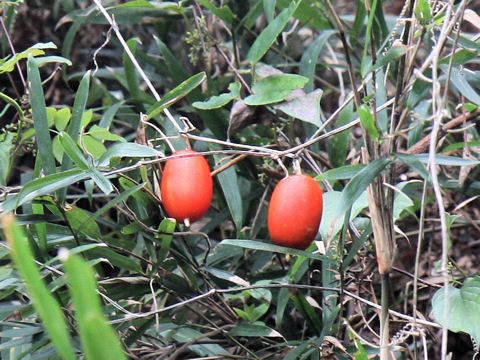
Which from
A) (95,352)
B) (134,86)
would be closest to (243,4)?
(134,86)

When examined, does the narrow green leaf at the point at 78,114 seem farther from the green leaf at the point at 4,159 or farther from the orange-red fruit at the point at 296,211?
the orange-red fruit at the point at 296,211

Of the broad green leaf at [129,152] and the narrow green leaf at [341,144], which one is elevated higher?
the broad green leaf at [129,152]

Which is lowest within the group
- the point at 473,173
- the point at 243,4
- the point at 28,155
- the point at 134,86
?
the point at 28,155

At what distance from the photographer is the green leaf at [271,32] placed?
3.39 feet

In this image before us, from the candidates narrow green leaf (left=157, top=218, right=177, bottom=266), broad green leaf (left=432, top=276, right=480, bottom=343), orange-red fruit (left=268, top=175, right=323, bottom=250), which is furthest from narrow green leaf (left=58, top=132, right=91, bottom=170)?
broad green leaf (left=432, top=276, right=480, bottom=343)

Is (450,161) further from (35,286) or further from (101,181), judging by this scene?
(35,286)

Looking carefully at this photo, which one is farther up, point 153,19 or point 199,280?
point 153,19

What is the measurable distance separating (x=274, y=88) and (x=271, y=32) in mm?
84

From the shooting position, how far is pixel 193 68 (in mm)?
1629

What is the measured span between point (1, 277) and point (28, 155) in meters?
0.79

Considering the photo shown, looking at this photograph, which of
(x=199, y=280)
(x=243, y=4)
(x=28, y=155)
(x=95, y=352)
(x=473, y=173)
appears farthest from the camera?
(x=28, y=155)

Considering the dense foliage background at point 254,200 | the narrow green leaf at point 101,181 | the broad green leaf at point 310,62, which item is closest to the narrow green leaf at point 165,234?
the dense foliage background at point 254,200

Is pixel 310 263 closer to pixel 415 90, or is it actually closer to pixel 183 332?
pixel 183 332

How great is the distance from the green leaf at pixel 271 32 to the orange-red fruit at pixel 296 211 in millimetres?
299
